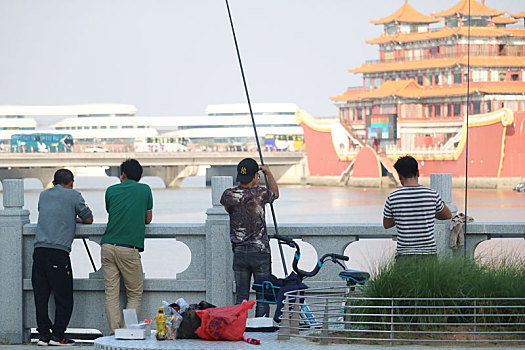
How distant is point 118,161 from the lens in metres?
81.6

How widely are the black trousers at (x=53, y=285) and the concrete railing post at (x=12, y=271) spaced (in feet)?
1.55

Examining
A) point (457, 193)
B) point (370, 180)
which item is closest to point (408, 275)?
point (457, 193)

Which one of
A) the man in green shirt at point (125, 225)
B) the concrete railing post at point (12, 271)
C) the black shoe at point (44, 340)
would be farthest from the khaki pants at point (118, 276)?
the concrete railing post at point (12, 271)

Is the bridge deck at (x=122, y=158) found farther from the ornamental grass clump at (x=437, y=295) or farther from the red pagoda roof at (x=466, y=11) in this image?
the ornamental grass clump at (x=437, y=295)

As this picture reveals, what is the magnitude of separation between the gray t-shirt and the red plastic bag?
216cm

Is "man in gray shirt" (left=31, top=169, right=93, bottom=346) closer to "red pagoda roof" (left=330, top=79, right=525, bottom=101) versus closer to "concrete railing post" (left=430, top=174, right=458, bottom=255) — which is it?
"concrete railing post" (left=430, top=174, right=458, bottom=255)

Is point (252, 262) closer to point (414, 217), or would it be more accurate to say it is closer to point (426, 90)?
point (414, 217)

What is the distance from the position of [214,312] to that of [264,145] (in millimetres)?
115102

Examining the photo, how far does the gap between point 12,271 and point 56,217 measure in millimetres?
903

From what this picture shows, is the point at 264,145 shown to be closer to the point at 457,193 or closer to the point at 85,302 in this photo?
the point at 457,193

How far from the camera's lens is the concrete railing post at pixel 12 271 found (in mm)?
8484

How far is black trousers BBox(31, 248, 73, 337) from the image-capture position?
800 cm

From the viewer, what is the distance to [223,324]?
6.22m

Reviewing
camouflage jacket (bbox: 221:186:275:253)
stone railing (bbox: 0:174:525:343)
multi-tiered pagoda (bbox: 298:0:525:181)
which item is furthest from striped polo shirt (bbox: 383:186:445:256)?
multi-tiered pagoda (bbox: 298:0:525:181)
